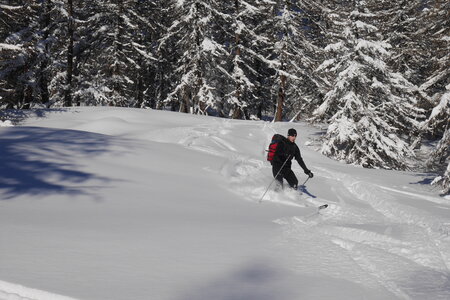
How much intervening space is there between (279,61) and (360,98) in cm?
969

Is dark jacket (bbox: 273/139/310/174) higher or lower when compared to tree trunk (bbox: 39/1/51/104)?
lower

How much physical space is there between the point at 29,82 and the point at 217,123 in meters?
11.4

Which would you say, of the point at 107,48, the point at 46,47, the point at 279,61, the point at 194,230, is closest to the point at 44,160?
the point at 194,230

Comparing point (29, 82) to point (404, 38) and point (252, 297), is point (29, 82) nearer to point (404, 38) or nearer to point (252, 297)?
point (252, 297)

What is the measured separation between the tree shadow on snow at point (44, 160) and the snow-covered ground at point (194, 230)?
40 millimetres

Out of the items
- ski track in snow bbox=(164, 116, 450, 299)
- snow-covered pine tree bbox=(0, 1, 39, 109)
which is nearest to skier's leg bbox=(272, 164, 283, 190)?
ski track in snow bbox=(164, 116, 450, 299)

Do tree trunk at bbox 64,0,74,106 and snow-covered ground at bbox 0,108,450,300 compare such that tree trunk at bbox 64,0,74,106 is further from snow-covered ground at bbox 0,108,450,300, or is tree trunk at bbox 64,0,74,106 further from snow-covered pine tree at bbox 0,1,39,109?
snow-covered ground at bbox 0,108,450,300

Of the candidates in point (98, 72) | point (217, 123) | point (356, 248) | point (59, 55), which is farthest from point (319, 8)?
point (356, 248)

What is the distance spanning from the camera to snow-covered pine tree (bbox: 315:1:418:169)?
16203 mm

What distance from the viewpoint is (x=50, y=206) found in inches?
206

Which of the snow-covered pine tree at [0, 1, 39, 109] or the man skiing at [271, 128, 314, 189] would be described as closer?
the man skiing at [271, 128, 314, 189]

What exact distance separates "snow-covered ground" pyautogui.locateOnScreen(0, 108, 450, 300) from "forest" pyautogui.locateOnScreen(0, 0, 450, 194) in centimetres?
694

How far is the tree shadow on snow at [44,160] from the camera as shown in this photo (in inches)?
242

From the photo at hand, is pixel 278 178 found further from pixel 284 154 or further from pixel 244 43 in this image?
pixel 244 43
